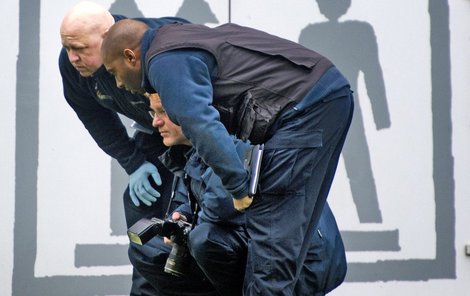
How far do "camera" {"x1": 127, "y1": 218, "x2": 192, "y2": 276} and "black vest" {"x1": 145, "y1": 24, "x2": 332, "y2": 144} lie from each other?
42cm

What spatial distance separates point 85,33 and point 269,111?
851 mm

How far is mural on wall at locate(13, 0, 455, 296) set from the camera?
4.75 m

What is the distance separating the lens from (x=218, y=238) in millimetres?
3576

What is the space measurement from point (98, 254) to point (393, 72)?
1.41 meters

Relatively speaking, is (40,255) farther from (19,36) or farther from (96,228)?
(19,36)

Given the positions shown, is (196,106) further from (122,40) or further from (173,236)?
(173,236)

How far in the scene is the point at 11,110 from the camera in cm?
472

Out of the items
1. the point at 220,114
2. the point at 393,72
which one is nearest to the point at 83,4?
the point at 220,114

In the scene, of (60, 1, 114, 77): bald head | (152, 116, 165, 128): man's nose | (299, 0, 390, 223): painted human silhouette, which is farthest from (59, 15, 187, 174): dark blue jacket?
(299, 0, 390, 223): painted human silhouette

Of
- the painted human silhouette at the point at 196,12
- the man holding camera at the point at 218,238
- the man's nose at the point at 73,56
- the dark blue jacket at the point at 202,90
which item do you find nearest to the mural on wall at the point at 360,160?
the painted human silhouette at the point at 196,12

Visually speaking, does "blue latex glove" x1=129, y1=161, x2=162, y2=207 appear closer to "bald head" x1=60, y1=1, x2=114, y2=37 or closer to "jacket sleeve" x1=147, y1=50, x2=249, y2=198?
"bald head" x1=60, y1=1, x2=114, y2=37

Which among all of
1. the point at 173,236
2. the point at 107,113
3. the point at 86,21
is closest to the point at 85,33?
the point at 86,21

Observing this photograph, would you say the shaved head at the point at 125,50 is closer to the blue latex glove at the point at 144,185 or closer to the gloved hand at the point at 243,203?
the gloved hand at the point at 243,203

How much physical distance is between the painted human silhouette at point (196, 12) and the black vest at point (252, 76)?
1.38 meters
